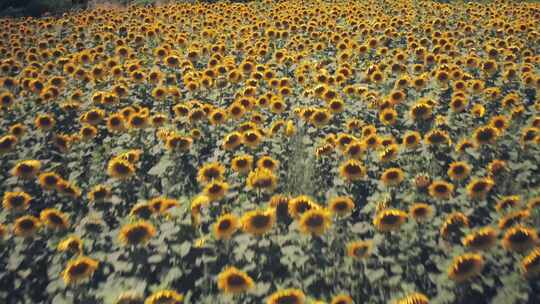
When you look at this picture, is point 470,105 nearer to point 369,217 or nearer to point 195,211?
point 369,217

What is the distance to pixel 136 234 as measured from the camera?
12.8 ft

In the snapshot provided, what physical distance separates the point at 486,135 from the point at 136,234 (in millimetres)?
3745

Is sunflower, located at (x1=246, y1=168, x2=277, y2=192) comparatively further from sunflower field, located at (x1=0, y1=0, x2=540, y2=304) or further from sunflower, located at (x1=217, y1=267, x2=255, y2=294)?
sunflower, located at (x1=217, y1=267, x2=255, y2=294)

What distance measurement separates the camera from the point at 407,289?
11.2 feet

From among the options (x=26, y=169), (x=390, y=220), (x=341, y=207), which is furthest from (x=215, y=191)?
(x=26, y=169)

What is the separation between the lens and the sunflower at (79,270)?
3.56m

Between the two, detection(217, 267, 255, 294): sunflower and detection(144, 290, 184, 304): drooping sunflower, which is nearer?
detection(144, 290, 184, 304): drooping sunflower

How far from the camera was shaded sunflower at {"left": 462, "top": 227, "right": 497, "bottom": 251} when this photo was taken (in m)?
3.50

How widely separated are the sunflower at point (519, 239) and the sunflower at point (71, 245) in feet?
11.0

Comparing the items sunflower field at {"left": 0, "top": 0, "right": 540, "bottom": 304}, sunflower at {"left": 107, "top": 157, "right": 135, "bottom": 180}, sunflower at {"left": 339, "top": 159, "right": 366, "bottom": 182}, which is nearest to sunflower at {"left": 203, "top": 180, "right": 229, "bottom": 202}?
sunflower field at {"left": 0, "top": 0, "right": 540, "bottom": 304}

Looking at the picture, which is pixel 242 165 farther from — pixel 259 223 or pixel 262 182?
pixel 259 223

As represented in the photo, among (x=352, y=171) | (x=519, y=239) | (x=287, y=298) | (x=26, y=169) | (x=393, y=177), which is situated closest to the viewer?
(x=287, y=298)

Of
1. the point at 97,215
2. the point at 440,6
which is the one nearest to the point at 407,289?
the point at 97,215

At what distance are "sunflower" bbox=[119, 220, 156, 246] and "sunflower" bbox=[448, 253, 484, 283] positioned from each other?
236 cm
